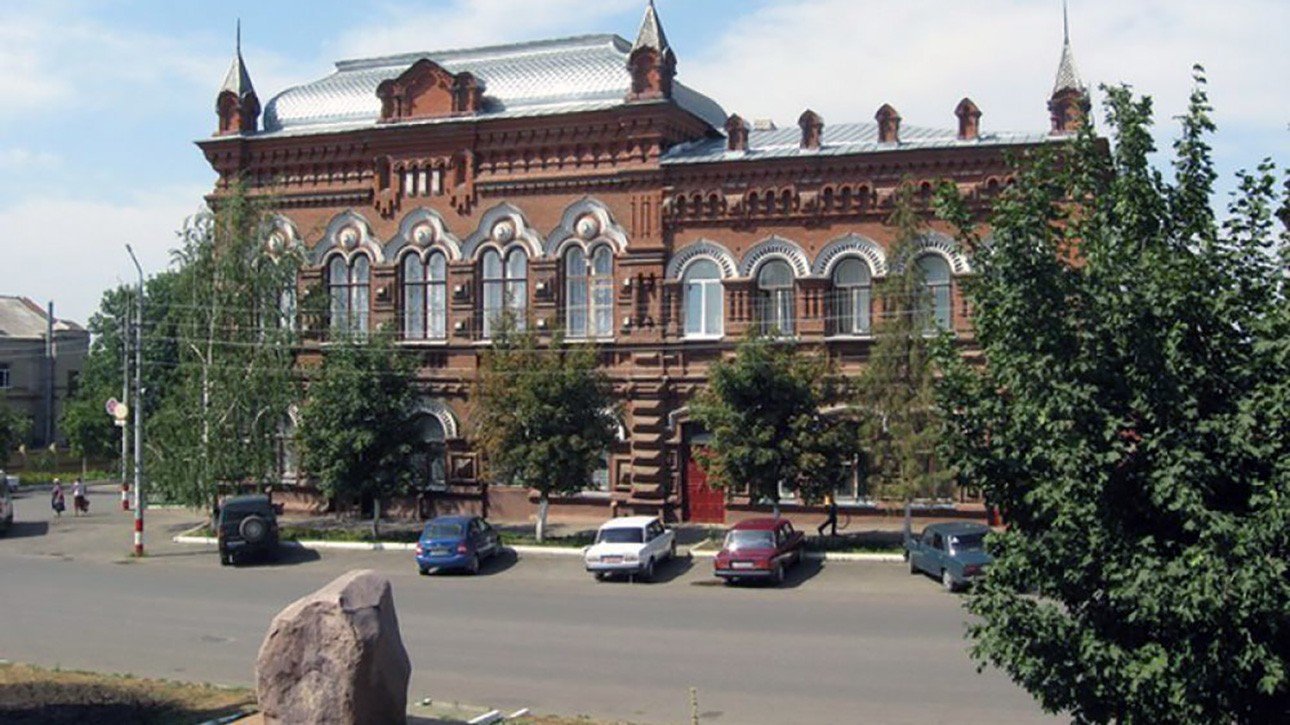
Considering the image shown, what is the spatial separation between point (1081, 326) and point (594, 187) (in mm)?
28968

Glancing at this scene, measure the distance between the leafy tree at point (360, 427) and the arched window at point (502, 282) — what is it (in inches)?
151

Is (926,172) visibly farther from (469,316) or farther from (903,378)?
(469,316)

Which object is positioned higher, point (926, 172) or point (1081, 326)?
point (926, 172)

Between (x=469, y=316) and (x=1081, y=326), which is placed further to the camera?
(x=469, y=316)

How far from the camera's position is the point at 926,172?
33781mm

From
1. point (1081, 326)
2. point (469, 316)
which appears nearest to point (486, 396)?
point (469, 316)

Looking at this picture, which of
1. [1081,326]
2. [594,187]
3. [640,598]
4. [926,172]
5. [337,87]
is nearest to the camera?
[1081,326]

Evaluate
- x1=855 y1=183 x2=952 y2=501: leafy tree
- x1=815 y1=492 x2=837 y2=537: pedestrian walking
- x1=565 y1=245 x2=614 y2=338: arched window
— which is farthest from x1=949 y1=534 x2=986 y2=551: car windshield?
x1=565 y1=245 x2=614 y2=338: arched window

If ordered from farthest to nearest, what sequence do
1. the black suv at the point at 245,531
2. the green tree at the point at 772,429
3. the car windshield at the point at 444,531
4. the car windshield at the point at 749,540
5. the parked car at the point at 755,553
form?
the black suv at the point at 245,531 → the car windshield at the point at 444,531 → the green tree at the point at 772,429 → the car windshield at the point at 749,540 → the parked car at the point at 755,553

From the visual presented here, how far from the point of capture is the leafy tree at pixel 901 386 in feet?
98.6

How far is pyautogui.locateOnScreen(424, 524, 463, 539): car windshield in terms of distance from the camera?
31.0 metres

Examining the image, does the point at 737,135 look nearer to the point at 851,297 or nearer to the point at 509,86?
the point at 851,297

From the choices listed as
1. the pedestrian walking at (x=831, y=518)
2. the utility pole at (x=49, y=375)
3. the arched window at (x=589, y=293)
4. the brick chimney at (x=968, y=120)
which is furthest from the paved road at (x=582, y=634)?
the utility pole at (x=49, y=375)

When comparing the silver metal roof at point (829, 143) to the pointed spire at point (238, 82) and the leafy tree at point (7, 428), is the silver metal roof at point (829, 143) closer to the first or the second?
the pointed spire at point (238, 82)
